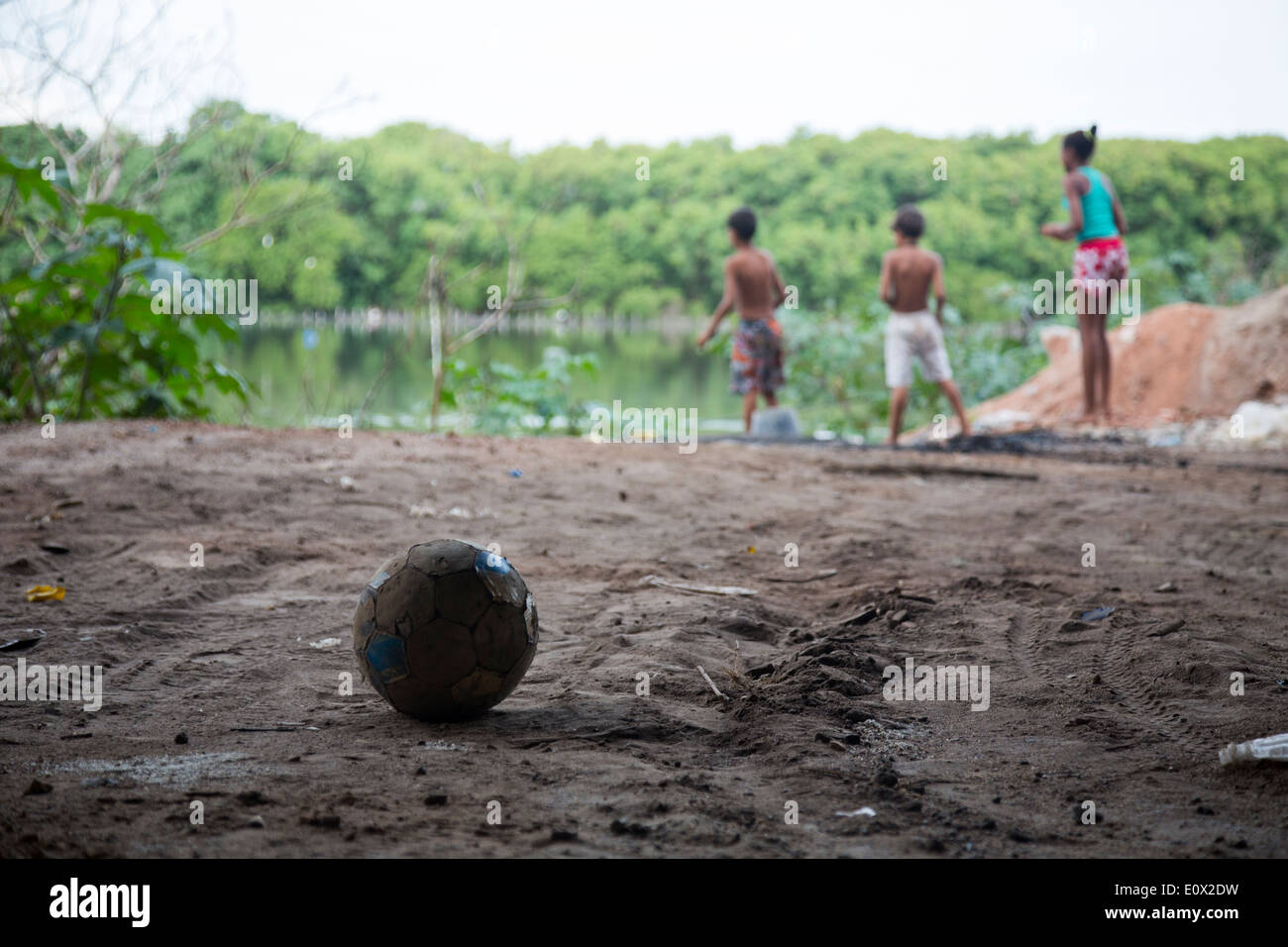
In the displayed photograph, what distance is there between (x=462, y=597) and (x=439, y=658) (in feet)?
0.58

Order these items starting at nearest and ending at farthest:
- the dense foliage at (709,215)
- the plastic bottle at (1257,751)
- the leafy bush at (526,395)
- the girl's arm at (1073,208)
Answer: the plastic bottle at (1257,751)
the girl's arm at (1073,208)
the leafy bush at (526,395)
the dense foliage at (709,215)

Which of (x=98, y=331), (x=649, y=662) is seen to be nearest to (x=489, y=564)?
(x=649, y=662)

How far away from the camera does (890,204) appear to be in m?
45.1

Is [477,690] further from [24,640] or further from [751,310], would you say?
[751,310]

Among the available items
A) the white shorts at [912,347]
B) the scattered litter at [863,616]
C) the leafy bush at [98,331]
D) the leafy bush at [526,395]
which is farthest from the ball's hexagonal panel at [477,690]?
the leafy bush at [526,395]

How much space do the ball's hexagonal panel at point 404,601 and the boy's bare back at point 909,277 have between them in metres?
7.56

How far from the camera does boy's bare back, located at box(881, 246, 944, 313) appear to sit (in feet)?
32.1

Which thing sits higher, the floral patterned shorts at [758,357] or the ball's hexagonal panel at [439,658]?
the floral patterned shorts at [758,357]

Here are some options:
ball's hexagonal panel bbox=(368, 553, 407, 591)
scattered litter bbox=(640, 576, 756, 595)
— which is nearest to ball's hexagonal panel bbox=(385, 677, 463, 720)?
ball's hexagonal panel bbox=(368, 553, 407, 591)

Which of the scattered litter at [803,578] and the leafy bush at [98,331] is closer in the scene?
the scattered litter at [803,578]

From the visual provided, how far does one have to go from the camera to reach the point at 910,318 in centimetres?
993

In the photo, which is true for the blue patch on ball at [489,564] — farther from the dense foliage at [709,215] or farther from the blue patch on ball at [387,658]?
the dense foliage at [709,215]

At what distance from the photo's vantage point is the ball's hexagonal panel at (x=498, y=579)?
3.01 m
